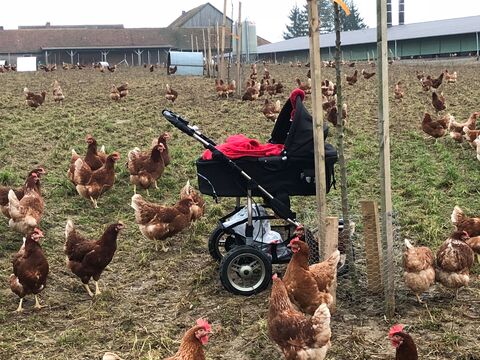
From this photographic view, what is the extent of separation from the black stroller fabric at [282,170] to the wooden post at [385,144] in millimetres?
699

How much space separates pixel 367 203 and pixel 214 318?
1.53m

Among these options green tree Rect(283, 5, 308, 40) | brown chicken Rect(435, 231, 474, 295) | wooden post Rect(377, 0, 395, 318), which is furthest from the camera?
green tree Rect(283, 5, 308, 40)

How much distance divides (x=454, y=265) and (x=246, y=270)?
5.65 ft

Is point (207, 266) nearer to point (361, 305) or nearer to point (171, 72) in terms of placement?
point (361, 305)

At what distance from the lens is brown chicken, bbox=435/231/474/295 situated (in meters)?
4.41

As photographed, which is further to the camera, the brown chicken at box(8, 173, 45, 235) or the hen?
the brown chicken at box(8, 173, 45, 235)

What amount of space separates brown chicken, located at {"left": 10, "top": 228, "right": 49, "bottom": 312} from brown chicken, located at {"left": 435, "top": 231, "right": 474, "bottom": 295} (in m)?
3.35

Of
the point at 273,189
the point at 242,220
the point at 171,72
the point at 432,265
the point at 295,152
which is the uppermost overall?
the point at 171,72

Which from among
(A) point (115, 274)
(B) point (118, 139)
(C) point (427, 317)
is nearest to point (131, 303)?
(A) point (115, 274)

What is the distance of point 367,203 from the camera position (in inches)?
171

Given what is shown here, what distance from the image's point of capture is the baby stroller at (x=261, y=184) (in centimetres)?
467

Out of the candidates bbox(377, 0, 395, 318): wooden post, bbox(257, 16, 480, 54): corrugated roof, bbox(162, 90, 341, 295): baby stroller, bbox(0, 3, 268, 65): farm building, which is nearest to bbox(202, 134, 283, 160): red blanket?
bbox(162, 90, 341, 295): baby stroller

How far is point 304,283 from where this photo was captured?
3932 mm

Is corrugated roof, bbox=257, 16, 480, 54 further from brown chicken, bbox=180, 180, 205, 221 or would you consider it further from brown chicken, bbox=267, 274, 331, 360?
brown chicken, bbox=267, 274, 331, 360
